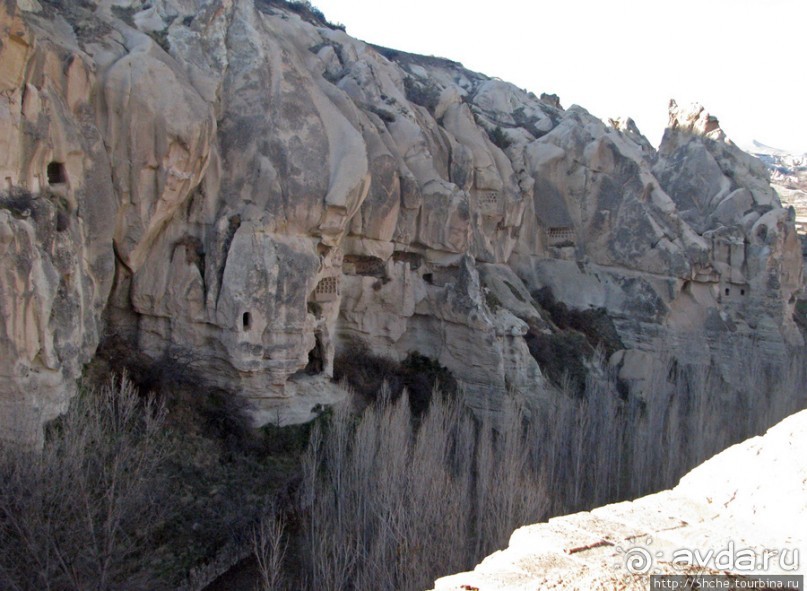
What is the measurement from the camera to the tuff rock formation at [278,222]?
9945 millimetres

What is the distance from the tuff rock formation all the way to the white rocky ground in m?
7.11

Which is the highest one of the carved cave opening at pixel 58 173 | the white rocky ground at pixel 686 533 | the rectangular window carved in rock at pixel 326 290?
the carved cave opening at pixel 58 173

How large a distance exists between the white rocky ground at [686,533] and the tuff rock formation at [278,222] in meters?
7.11

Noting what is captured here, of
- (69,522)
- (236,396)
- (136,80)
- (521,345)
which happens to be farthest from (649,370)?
(69,522)

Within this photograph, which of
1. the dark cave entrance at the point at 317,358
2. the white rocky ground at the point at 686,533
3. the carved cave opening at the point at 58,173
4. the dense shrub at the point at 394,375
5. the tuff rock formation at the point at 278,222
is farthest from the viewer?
the dense shrub at the point at 394,375

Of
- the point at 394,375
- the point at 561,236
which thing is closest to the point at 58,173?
the point at 394,375

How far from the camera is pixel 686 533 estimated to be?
12.9ft

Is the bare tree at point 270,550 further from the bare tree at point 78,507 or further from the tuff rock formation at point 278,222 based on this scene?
the tuff rock formation at point 278,222

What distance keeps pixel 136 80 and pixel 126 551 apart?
704 centimetres

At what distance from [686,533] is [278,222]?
33.3 feet

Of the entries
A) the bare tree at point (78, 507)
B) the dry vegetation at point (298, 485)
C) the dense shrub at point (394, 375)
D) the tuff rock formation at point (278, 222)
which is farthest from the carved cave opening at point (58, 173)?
the dense shrub at point (394, 375)

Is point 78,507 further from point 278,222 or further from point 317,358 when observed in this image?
point 317,358

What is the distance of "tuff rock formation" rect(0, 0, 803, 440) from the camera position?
32.6 feet

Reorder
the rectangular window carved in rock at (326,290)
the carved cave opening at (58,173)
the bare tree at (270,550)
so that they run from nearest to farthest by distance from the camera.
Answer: the bare tree at (270,550) < the carved cave opening at (58,173) < the rectangular window carved in rock at (326,290)
